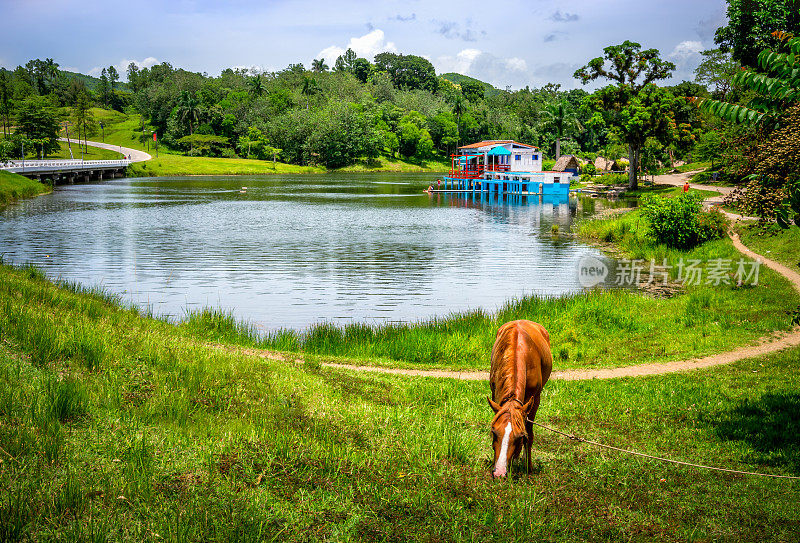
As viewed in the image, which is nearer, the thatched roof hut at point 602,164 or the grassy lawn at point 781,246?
the grassy lawn at point 781,246

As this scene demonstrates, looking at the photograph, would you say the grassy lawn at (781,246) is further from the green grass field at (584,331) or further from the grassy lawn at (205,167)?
the grassy lawn at (205,167)

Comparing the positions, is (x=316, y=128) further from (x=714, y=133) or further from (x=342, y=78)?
(x=714, y=133)

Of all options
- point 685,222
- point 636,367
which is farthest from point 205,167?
point 636,367

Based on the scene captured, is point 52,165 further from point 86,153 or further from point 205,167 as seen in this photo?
point 86,153

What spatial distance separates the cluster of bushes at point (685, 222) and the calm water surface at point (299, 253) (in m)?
4.77

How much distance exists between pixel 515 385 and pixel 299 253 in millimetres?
27956

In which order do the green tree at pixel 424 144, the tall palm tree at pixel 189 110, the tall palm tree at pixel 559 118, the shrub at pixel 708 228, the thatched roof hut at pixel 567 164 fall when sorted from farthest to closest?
the green tree at pixel 424 144
the tall palm tree at pixel 189 110
the tall palm tree at pixel 559 118
the thatched roof hut at pixel 567 164
the shrub at pixel 708 228

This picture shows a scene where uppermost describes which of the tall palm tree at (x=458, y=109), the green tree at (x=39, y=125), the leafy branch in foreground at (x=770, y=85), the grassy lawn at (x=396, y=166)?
the tall palm tree at (x=458, y=109)

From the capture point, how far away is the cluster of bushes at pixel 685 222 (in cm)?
2830

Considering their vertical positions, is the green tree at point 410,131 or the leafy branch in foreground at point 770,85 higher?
the green tree at point 410,131

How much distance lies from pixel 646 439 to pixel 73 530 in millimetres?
7910

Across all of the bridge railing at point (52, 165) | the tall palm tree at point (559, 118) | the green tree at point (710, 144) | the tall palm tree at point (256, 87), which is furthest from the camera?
the tall palm tree at point (256, 87)

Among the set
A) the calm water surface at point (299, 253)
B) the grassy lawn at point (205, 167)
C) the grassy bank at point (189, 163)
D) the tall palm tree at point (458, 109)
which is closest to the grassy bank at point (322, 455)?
the calm water surface at point (299, 253)

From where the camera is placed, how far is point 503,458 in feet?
21.2
